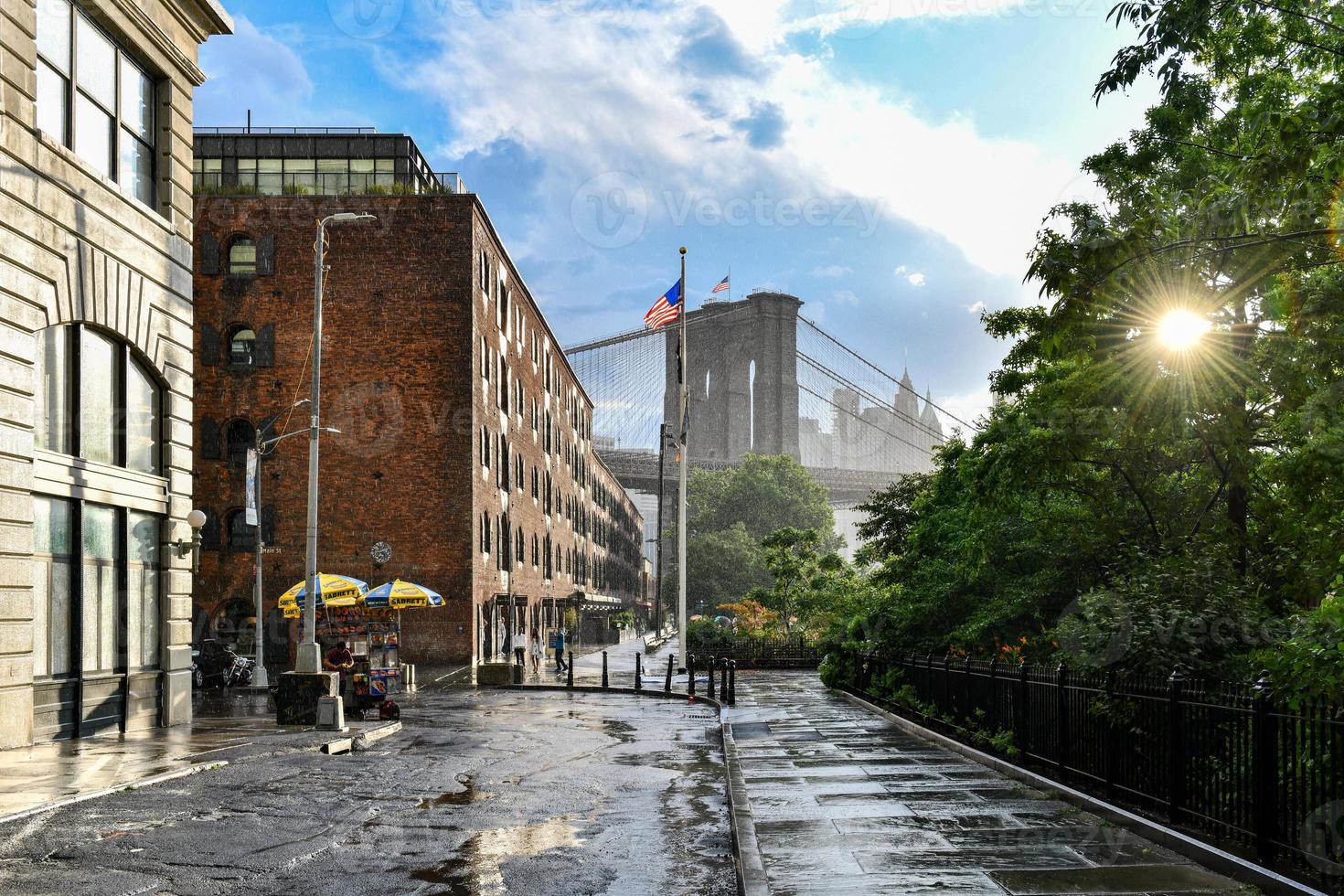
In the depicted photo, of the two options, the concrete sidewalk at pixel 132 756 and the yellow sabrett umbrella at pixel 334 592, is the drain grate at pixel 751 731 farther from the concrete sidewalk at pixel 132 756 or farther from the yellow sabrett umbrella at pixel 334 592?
the yellow sabrett umbrella at pixel 334 592

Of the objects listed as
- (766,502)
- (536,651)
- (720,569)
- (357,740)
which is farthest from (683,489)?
(766,502)

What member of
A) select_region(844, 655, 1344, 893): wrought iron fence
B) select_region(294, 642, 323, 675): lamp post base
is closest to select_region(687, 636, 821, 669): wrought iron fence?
select_region(294, 642, 323, 675): lamp post base

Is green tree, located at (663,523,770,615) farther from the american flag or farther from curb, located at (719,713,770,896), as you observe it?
curb, located at (719,713,770,896)

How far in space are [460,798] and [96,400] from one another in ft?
32.6

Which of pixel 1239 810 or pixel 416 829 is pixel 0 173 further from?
pixel 1239 810

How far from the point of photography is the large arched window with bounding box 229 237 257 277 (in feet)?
144

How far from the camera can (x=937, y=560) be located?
959 inches

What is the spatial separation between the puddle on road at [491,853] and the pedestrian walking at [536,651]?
97.6 feet

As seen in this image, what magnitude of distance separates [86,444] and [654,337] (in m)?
120

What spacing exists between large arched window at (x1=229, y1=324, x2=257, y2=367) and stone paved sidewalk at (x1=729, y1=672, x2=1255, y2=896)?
32304mm

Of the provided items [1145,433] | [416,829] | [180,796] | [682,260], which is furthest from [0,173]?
[682,260]

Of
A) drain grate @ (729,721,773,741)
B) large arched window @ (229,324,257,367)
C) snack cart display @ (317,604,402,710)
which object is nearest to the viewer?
drain grate @ (729,721,773,741)

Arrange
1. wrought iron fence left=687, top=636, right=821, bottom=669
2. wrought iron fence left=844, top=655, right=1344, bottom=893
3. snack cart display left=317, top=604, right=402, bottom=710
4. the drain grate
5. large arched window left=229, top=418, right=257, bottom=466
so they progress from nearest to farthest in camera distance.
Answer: wrought iron fence left=844, top=655, right=1344, bottom=893 < the drain grate < snack cart display left=317, top=604, right=402, bottom=710 < large arched window left=229, top=418, right=257, bottom=466 < wrought iron fence left=687, top=636, right=821, bottom=669

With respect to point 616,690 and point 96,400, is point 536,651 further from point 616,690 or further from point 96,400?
point 96,400
